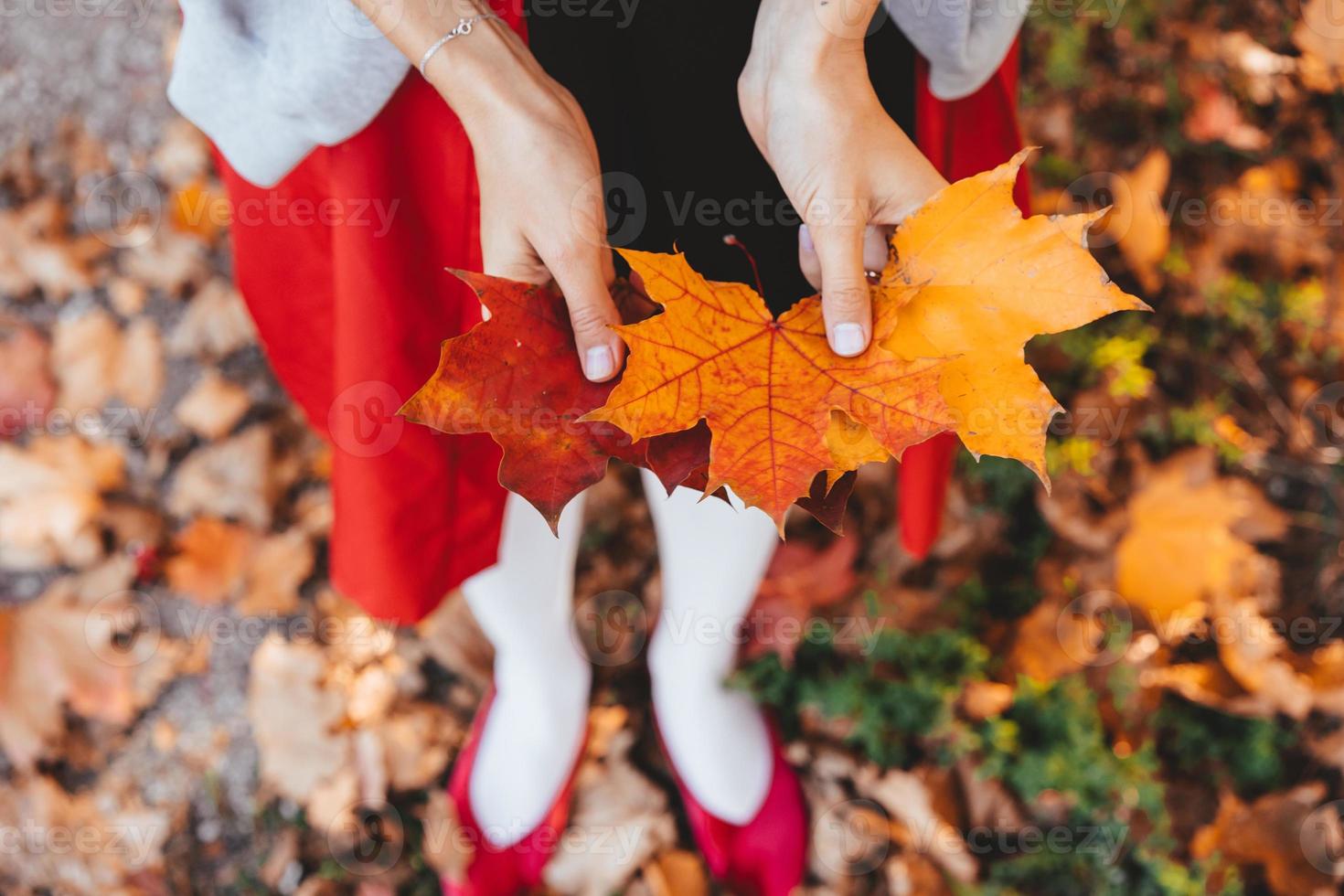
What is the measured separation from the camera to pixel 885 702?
61.7 inches

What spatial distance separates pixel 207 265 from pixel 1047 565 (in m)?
1.98

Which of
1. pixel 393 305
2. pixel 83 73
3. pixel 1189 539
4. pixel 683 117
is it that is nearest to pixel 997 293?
pixel 683 117

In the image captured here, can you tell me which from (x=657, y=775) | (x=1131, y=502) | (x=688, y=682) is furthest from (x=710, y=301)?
(x=1131, y=502)

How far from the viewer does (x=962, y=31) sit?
0.83m

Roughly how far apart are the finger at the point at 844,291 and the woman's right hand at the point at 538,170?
19 centimetres

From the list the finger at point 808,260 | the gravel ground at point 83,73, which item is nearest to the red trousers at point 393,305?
the finger at point 808,260

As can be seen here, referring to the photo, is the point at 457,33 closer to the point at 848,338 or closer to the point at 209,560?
the point at 848,338

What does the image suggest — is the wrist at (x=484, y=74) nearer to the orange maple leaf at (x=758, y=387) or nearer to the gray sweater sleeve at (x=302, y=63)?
the gray sweater sleeve at (x=302, y=63)

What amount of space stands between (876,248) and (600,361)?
302mm

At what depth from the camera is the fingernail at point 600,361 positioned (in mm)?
762

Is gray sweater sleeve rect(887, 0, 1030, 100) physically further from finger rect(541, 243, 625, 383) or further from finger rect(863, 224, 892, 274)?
finger rect(541, 243, 625, 383)

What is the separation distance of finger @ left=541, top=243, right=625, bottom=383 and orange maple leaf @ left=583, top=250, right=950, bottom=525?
0.05 metres

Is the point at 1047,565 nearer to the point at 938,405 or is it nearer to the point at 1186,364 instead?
the point at 1186,364

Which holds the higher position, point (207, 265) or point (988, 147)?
point (988, 147)
